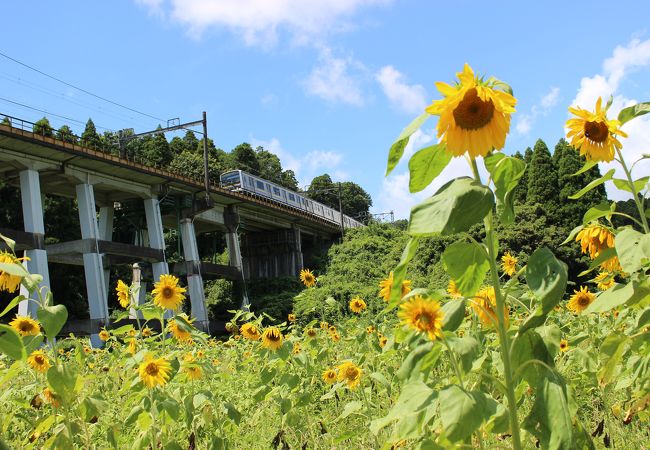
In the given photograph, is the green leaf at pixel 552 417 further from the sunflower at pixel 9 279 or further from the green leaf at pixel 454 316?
the sunflower at pixel 9 279

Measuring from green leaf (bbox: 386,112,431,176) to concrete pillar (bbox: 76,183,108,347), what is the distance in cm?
1838

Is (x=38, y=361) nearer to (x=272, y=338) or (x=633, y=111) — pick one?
(x=272, y=338)

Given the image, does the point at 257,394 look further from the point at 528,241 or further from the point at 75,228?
the point at 75,228

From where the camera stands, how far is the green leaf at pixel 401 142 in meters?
1.25

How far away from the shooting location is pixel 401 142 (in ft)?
4.20

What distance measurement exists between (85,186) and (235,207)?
29.7ft

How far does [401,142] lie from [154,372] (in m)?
1.74

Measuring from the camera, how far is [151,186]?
22609mm

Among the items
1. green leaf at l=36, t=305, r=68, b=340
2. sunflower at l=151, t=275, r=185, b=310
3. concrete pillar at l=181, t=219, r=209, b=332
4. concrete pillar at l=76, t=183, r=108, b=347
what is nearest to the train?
concrete pillar at l=181, t=219, r=209, b=332

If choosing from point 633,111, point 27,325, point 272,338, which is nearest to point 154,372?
point 27,325

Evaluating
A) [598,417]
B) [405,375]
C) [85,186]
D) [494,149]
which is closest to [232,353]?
[598,417]

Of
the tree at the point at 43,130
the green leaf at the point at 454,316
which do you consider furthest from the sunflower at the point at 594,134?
the tree at the point at 43,130

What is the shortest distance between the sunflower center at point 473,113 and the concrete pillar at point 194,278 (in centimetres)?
2235

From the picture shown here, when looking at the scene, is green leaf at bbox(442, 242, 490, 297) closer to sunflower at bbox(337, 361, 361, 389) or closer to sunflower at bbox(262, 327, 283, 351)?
sunflower at bbox(337, 361, 361, 389)
